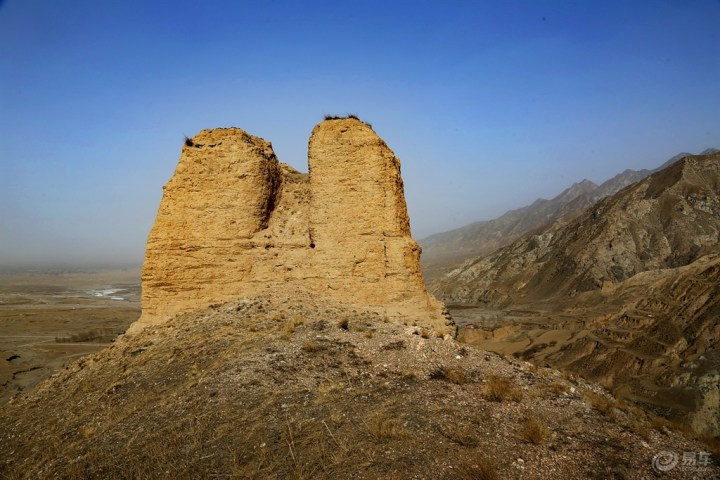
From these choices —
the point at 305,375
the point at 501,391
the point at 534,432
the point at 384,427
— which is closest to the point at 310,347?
the point at 305,375

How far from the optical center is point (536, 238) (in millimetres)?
67375

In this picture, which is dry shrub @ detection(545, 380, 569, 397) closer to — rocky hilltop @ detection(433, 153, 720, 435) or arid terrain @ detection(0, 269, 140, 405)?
rocky hilltop @ detection(433, 153, 720, 435)

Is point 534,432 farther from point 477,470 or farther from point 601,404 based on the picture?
point 601,404

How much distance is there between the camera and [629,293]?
131 ft

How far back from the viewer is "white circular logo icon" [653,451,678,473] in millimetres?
5473

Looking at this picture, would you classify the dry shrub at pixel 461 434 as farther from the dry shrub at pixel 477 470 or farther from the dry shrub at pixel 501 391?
the dry shrub at pixel 501 391

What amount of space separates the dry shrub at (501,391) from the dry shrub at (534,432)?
2.87 ft

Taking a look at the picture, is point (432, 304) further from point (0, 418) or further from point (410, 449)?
point (0, 418)

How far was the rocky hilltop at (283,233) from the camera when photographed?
11.8 meters

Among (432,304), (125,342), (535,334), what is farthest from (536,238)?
(125,342)

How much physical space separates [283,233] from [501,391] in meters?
7.84

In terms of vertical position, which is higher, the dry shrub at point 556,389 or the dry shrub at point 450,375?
the dry shrub at point 450,375

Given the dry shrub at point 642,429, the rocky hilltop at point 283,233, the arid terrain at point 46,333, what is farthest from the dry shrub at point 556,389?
the arid terrain at point 46,333

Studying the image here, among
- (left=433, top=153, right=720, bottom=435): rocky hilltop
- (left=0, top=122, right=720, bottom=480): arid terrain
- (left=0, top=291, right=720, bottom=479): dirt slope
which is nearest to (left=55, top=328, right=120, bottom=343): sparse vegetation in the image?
(left=0, top=122, right=720, bottom=480): arid terrain
